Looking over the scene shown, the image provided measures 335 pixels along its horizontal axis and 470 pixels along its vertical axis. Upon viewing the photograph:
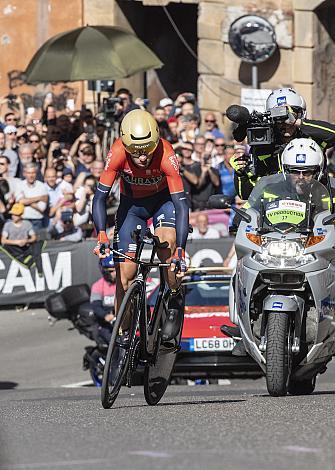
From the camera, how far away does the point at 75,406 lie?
31.3 feet

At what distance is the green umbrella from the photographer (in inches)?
802

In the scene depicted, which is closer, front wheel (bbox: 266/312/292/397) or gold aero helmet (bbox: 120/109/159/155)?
front wheel (bbox: 266/312/292/397)

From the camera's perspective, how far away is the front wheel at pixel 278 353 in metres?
9.39

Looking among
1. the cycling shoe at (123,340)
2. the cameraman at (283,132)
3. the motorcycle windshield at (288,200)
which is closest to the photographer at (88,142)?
the cameraman at (283,132)

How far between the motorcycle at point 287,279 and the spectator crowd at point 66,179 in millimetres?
8754

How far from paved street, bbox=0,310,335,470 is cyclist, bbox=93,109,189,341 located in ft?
2.81

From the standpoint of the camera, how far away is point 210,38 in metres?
26.8

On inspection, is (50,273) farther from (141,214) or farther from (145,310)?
(145,310)

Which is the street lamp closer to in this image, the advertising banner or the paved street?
the advertising banner

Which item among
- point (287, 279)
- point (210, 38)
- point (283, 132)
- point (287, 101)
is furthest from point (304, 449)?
point (210, 38)

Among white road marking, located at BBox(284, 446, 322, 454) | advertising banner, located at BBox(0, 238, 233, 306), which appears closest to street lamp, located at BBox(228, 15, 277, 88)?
advertising banner, located at BBox(0, 238, 233, 306)

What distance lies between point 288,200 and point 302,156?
40cm

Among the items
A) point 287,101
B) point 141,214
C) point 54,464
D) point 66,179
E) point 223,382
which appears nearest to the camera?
point 54,464

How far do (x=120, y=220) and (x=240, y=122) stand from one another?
112 cm
